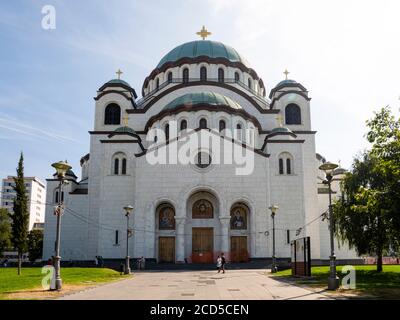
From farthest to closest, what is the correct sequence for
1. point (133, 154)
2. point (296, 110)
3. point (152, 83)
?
point (152, 83), point (296, 110), point (133, 154)

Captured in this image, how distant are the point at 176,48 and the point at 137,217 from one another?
86.0ft

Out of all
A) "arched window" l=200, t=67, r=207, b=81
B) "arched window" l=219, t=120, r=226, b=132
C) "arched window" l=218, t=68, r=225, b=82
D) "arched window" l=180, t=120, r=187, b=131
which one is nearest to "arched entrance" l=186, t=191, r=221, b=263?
"arched window" l=219, t=120, r=226, b=132

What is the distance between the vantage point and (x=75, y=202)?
45312 mm

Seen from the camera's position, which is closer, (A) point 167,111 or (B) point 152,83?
(A) point 167,111

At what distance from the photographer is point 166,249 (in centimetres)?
3997

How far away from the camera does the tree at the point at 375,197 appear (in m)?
18.2

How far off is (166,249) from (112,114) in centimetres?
1781

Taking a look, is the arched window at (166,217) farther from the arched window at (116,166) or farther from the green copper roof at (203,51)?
the green copper roof at (203,51)

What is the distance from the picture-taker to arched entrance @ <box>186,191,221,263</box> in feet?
130

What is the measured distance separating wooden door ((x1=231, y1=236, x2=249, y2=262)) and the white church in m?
0.09

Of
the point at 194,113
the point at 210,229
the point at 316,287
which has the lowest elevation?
the point at 316,287

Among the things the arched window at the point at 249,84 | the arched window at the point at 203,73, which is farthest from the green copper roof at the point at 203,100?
the arched window at the point at 249,84

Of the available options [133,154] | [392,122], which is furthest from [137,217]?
[392,122]

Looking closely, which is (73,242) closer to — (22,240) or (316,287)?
(22,240)
